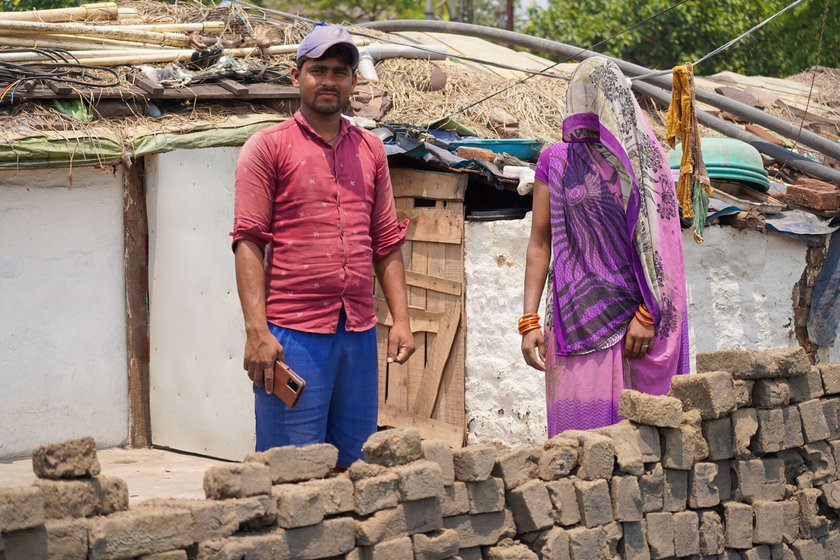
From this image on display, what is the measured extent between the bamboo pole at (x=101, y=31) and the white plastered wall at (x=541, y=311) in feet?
8.79

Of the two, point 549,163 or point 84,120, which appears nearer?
point 549,163

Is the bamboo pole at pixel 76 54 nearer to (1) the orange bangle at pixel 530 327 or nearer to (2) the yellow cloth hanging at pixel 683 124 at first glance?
(2) the yellow cloth hanging at pixel 683 124

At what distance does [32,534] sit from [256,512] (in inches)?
27.5

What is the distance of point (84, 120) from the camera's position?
788cm

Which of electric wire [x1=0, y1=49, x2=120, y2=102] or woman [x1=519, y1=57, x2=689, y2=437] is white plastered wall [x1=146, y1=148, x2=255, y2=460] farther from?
woman [x1=519, y1=57, x2=689, y2=437]

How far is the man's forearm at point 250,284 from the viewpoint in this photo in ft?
14.8

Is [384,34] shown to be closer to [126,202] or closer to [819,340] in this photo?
[126,202]

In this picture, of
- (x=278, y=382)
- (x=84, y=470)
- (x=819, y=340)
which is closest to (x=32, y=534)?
(x=84, y=470)

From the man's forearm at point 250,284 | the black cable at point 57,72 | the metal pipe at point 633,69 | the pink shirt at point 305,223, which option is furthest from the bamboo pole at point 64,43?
the man's forearm at point 250,284

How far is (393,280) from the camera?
4.90 metres

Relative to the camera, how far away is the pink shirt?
4547mm

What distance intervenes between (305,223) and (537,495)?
4.26ft

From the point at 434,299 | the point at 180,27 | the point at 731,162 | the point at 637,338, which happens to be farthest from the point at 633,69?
the point at 637,338

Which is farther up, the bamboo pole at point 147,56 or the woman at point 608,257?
the bamboo pole at point 147,56
